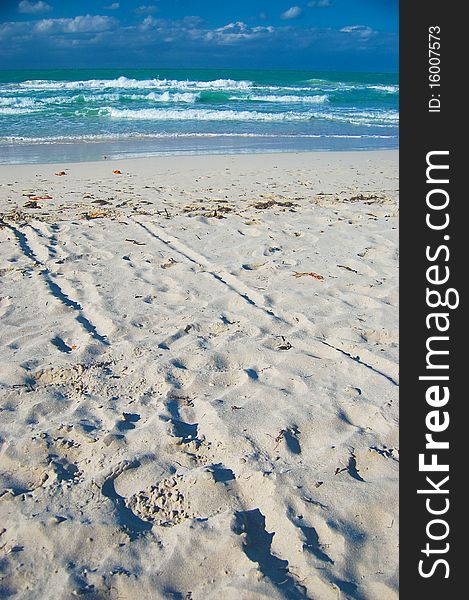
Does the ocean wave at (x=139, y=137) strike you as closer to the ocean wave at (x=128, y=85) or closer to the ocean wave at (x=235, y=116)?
the ocean wave at (x=235, y=116)

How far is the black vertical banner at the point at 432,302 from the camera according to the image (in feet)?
4.30

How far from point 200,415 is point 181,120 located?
63.6 ft

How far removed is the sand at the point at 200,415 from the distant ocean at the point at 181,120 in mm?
8308

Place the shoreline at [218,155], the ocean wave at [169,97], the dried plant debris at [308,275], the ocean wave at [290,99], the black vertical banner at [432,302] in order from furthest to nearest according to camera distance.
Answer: the ocean wave at [290,99] → the ocean wave at [169,97] → the shoreline at [218,155] → the dried plant debris at [308,275] → the black vertical banner at [432,302]

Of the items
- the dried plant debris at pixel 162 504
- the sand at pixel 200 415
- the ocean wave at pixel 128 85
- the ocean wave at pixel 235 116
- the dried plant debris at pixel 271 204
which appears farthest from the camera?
the ocean wave at pixel 128 85

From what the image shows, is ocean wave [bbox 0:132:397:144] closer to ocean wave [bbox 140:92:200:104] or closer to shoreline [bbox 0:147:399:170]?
shoreline [bbox 0:147:399:170]

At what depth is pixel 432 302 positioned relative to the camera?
52.8 inches

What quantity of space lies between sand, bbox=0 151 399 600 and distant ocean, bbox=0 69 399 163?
327 inches

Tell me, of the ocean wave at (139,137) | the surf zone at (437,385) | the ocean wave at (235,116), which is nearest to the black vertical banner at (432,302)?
the surf zone at (437,385)

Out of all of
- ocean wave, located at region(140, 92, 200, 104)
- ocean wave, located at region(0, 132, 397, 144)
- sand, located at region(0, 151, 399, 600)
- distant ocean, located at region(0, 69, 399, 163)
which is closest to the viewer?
sand, located at region(0, 151, 399, 600)

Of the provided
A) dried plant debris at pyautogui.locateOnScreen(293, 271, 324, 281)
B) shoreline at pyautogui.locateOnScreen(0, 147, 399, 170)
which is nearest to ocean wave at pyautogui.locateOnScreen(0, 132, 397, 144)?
shoreline at pyautogui.locateOnScreen(0, 147, 399, 170)

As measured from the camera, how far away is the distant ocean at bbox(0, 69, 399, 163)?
46.5 ft

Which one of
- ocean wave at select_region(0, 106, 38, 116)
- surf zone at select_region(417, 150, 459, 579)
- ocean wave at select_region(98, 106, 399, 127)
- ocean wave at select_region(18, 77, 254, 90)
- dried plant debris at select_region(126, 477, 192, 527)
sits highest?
ocean wave at select_region(18, 77, 254, 90)

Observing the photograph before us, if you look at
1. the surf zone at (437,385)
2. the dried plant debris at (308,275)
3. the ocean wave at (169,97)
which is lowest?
the dried plant debris at (308,275)
